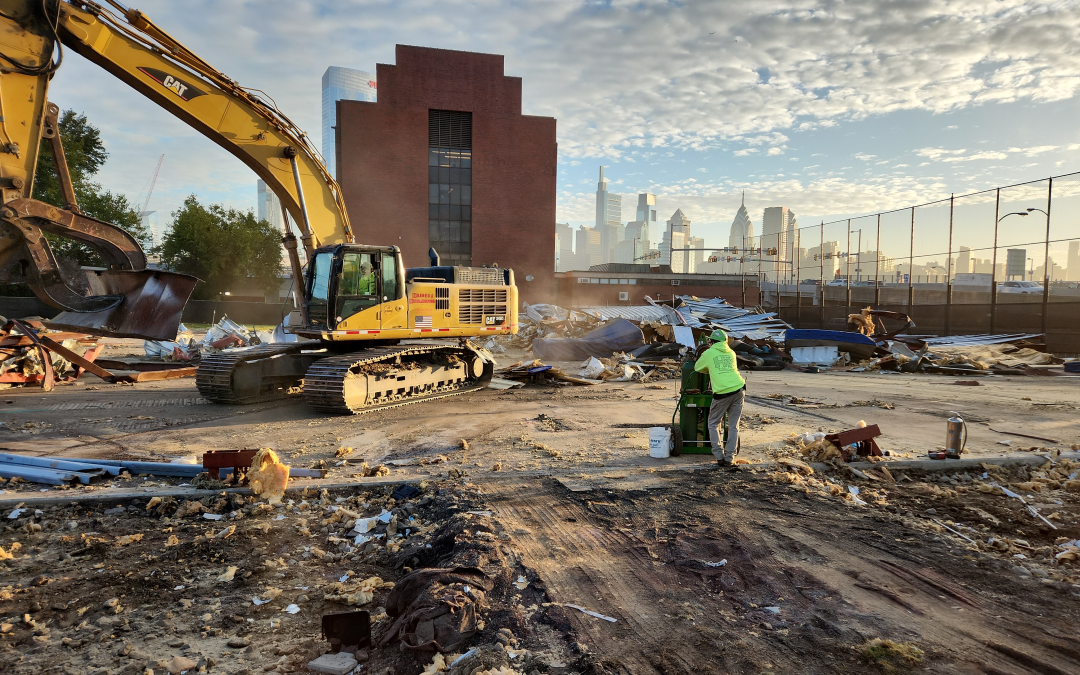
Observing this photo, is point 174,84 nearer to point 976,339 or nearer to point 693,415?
point 693,415

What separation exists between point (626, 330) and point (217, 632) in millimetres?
18941

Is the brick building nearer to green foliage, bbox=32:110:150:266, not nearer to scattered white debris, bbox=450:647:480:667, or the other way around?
green foliage, bbox=32:110:150:266

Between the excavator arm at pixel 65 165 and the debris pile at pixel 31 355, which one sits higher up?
the excavator arm at pixel 65 165

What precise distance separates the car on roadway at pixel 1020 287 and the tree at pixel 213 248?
40388 mm

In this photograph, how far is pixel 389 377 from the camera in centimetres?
1144

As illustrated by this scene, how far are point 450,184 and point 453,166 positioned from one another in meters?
1.25

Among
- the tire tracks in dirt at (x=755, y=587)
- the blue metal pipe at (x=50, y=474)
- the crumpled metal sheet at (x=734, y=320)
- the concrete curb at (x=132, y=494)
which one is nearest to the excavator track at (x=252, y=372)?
the blue metal pipe at (x=50, y=474)

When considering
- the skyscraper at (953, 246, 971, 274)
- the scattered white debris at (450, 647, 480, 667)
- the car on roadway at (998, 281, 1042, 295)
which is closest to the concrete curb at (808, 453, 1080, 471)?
the scattered white debris at (450, 647, 480, 667)

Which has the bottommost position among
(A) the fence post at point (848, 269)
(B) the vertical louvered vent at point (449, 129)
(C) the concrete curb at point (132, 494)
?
(C) the concrete curb at point (132, 494)

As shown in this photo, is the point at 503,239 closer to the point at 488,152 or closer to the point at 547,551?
the point at 488,152

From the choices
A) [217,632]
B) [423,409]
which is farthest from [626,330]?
[217,632]

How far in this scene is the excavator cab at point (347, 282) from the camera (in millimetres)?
10898

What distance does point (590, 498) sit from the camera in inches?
243

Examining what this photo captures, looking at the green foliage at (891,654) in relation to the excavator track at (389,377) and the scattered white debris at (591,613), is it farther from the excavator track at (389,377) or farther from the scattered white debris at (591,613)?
the excavator track at (389,377)
